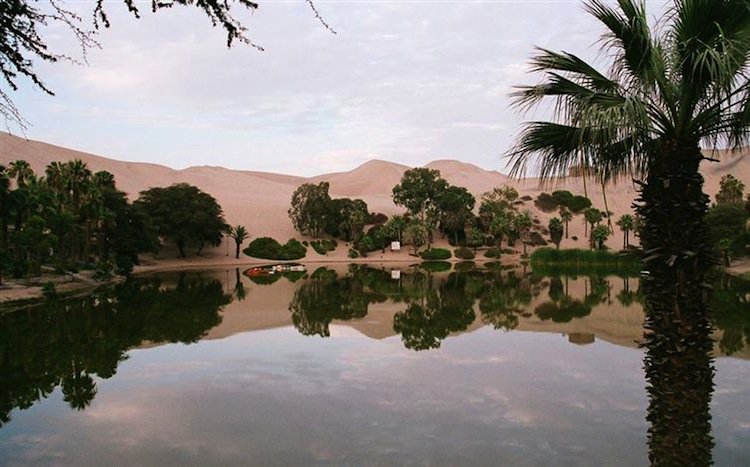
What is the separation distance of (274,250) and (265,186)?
2952 inches

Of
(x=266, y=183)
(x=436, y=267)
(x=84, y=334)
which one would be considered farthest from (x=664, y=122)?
(x=266, y=183)

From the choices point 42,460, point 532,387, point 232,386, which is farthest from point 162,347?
point 532,387

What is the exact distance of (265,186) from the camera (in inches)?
5472

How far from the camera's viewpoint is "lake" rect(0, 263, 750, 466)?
7098mm

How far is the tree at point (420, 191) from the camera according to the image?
247 ft

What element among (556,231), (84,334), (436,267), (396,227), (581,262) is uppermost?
(396,227)

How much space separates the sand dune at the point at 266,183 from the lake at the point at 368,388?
37.0 metres

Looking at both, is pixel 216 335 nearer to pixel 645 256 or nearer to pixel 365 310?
pixel 365 310

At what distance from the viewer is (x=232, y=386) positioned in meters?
11.0

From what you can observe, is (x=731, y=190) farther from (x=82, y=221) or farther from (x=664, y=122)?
(x=664, y=122)

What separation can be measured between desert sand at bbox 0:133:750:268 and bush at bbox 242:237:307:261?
1.66m

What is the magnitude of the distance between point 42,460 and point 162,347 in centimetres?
831

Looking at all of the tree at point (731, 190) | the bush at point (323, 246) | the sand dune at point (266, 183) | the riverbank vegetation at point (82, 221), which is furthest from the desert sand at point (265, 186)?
the riverbank vegetation at point (82, 221)

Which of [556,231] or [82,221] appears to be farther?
[556,231]
